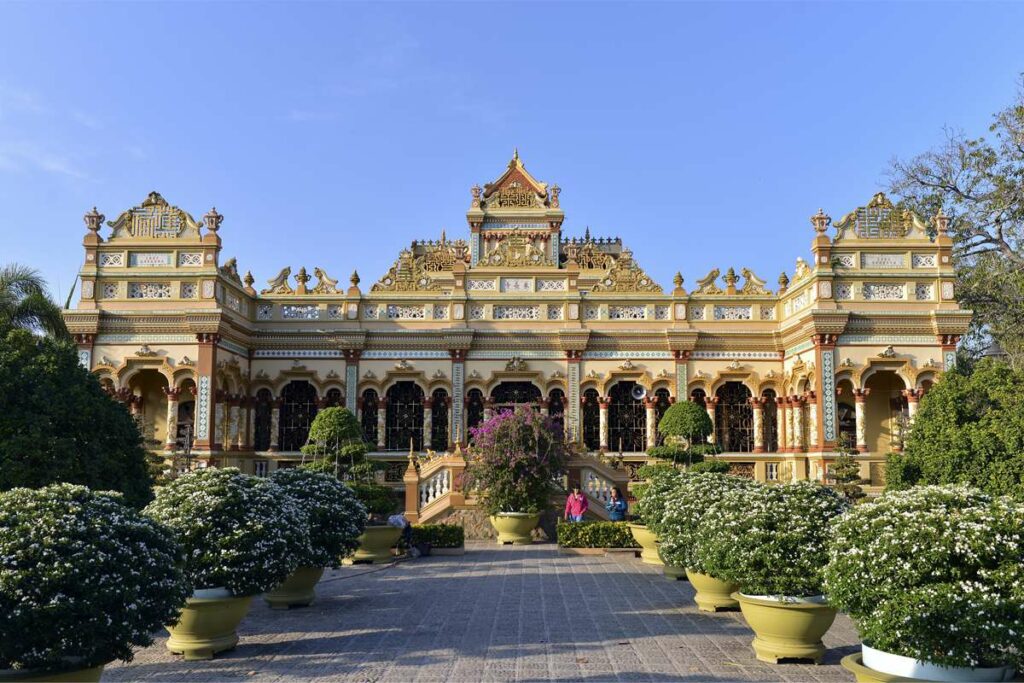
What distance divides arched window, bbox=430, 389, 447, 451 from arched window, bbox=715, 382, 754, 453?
26.0 feet

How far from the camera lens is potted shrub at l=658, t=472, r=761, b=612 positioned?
395 inches

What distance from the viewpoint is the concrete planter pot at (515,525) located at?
18.1 meters

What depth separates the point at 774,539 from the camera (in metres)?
7.94

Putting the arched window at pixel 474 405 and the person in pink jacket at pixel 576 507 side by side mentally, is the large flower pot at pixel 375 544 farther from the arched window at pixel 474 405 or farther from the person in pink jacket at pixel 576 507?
the arched window at pixel 474 405

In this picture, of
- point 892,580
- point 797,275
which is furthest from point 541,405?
point 892,580

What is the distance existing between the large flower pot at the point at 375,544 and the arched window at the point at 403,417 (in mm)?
8923

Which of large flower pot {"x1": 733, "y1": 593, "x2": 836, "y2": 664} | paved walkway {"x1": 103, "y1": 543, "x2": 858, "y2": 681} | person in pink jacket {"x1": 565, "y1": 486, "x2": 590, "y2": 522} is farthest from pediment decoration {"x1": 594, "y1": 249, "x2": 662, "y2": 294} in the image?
large flower pot {"x1": 733, "y1": 593, "x2": 836, "y2": 664}

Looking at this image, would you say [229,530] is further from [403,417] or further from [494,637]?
[403,417]

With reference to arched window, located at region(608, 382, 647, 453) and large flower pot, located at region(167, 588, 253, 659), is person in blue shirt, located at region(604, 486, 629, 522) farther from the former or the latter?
large flower pot, located at region(167, 588, 253, 659)

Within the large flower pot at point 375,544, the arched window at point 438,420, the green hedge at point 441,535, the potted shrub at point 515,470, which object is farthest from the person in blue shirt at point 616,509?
the arched window at point 438,420

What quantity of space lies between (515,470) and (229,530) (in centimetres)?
990

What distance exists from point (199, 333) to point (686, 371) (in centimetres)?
1349

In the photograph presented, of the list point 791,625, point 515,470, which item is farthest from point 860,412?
point 791,625

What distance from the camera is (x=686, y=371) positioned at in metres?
24.5
